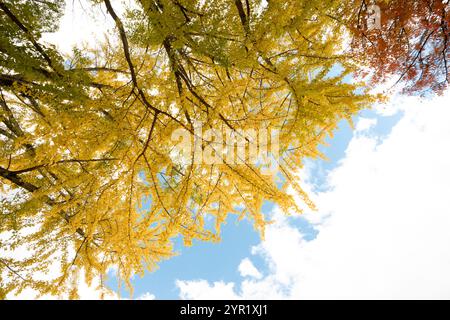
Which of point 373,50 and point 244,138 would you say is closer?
point 244,138

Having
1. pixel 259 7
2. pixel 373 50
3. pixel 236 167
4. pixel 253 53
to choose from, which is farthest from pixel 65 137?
pixel 373 50

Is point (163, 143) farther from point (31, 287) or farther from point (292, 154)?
point (31, 287)

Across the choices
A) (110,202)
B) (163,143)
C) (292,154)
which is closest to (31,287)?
(110,202)

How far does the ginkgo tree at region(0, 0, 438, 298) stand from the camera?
6.20ft

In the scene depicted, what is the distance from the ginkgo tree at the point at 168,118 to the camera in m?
1.89

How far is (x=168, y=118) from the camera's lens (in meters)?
2.65

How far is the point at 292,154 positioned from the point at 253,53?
4.35ft

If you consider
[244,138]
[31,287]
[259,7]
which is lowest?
[31,287]

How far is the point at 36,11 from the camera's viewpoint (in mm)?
2391

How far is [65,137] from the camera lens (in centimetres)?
213

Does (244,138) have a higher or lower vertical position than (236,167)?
higher
